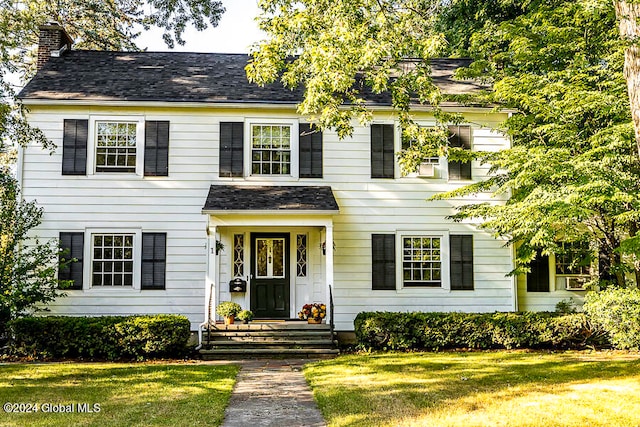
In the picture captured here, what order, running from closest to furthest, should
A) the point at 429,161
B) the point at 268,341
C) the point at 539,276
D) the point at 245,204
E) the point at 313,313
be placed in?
1. the point at 268,341
2. the point at 245,204
3. the point at 313,313
4. the point at 429,161
5. the point at 539,276

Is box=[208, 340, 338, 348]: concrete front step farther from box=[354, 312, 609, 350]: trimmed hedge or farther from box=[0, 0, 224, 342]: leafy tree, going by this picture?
box=[0, 0, 224, 342]: leafy tree

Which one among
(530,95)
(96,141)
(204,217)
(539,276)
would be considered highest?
(530,95)

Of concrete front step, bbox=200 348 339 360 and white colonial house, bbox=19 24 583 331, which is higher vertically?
white colonial house, bbox=19 24 583 331

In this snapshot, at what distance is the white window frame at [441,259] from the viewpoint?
44.9 feet

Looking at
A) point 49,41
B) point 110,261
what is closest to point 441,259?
point 110,261

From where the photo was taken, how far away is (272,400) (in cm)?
791

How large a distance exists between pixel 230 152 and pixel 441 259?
5640 millimetres

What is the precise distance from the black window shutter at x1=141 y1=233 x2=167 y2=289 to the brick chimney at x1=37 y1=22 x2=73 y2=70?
5.85 meters

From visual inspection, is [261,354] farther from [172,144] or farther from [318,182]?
[172,144]

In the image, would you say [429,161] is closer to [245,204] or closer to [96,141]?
[245,204]

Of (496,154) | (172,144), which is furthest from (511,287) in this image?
(172,144)

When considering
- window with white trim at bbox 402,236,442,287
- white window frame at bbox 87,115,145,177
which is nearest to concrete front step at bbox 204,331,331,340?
window with white trim at bbox 402,236,442,287

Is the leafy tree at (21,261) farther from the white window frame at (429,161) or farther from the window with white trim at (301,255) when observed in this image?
the white window frame at (429,161)

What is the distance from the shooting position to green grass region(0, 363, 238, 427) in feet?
22.3
